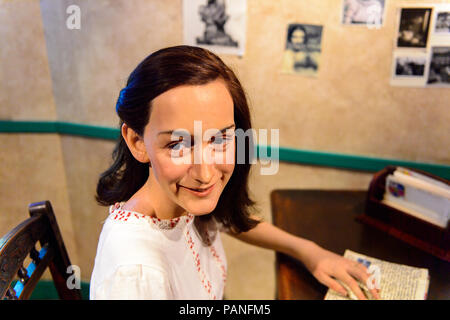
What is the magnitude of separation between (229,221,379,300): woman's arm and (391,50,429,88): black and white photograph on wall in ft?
2.46

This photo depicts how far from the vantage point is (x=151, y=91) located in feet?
1.91

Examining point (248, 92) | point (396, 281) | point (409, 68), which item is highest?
point (409, 68)

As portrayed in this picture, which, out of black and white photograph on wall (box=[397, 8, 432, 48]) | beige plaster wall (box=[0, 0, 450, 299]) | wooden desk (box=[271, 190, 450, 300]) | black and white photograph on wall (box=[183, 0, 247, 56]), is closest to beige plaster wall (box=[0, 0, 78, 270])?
beige plaster wall (box=[0, 0, 450, 299])

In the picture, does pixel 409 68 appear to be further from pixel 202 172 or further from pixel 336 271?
pixel 202 172

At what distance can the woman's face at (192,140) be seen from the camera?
573 millimetres

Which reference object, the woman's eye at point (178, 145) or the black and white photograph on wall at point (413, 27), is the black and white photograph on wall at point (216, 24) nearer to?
the black and white photograph on wall at point (413, 27)

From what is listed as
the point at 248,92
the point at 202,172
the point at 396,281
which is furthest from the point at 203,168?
the point at 248,92

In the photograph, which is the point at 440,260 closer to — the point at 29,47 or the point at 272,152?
the point at 272,152

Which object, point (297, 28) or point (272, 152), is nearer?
point (297, 28)

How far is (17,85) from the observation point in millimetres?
760

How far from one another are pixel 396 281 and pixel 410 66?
792 millimetres

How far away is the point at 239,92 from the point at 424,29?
0.86 metres

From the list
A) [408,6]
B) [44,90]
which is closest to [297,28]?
[408,6]
